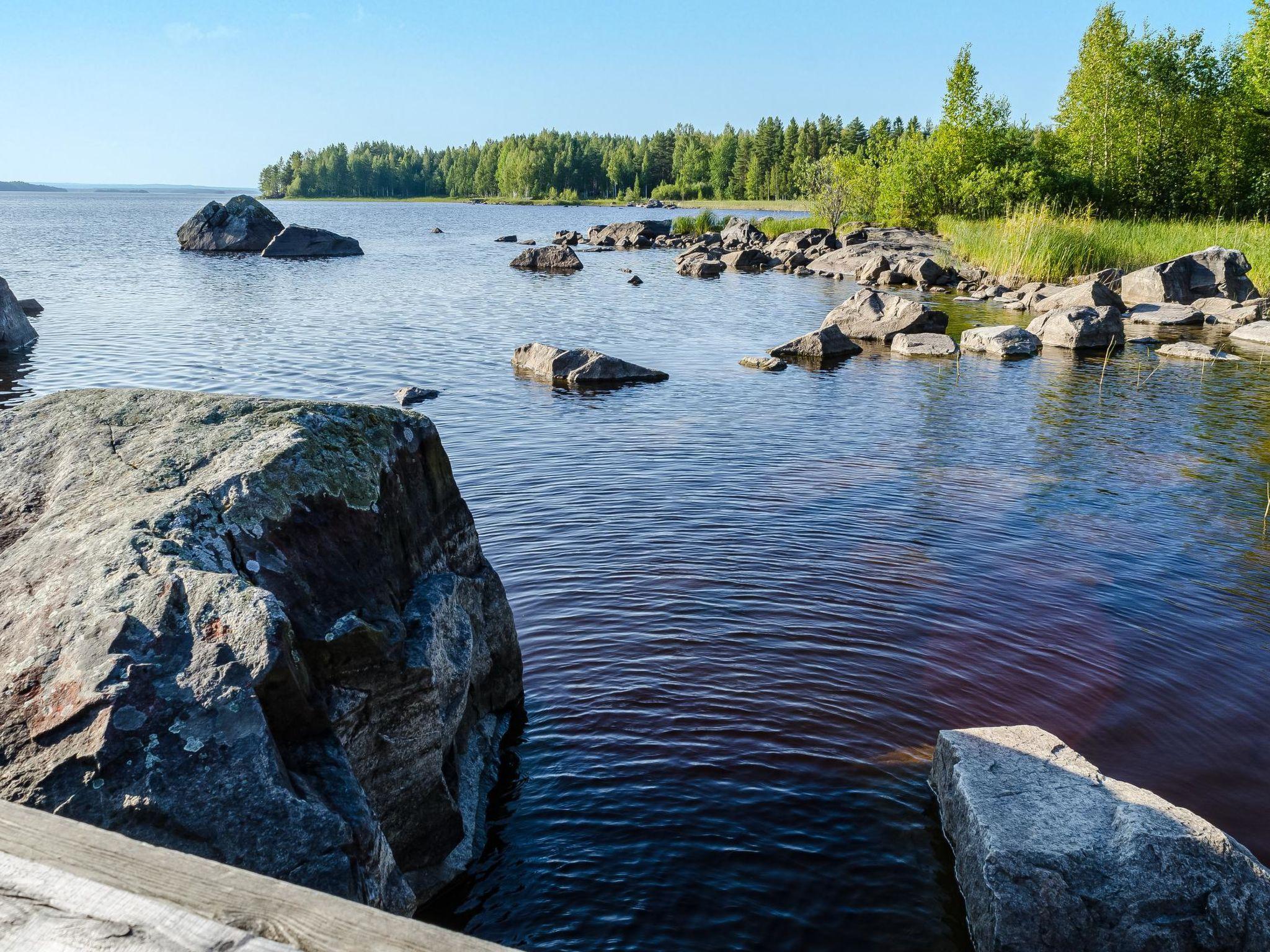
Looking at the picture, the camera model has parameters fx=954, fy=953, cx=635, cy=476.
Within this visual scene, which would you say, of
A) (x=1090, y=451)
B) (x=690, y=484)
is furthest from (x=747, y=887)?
(x=1090, y=451)

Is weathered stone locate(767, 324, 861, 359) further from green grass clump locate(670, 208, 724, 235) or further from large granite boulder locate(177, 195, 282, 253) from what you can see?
green grass clump locate(670, 208, 724, 235)

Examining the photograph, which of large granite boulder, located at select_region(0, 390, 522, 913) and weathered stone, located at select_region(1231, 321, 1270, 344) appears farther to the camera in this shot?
weathered stone, located at select_region(1231, 321, 1270, 344)

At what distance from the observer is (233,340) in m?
26.6

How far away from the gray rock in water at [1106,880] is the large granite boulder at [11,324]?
1034 inches

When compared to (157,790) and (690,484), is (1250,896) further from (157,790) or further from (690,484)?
(690,484)

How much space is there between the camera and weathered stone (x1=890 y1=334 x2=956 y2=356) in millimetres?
26234

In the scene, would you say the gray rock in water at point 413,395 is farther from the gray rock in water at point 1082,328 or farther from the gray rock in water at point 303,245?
the gray rock in water at point 303,245

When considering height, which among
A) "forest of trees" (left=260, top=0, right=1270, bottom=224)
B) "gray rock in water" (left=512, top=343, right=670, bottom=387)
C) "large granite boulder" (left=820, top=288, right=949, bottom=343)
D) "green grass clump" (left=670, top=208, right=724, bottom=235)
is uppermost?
"forest of trees" (left=260, top=0, right=1270, bottom=224)

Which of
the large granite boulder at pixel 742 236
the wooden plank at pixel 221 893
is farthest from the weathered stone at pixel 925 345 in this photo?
the large granite boulder at pixel 742 236

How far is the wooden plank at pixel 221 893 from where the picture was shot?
2.24 metres

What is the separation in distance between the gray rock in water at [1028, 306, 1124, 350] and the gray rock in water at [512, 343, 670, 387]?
1243 cm

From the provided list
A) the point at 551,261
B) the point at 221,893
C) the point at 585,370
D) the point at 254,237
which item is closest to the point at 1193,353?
the point at 585,370

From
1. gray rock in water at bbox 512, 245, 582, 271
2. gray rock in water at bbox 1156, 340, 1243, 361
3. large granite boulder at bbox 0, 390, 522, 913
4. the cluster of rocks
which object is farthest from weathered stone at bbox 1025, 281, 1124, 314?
the cluster of rocks

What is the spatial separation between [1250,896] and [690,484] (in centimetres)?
Result: 948
